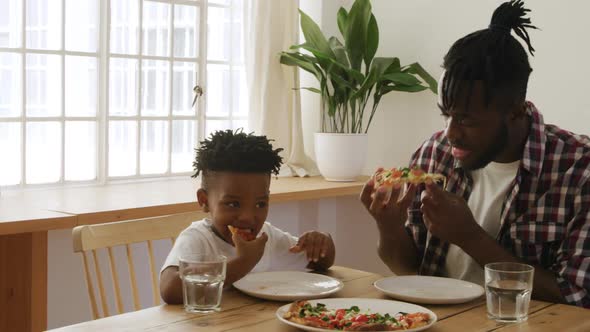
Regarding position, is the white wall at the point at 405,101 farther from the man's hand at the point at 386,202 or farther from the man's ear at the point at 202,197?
the man's hand at the point at 386,202

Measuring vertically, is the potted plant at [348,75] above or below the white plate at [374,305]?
above

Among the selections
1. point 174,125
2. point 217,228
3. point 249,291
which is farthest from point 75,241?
point 174,125

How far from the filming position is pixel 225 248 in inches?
74.1

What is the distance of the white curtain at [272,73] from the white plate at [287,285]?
2087 mm

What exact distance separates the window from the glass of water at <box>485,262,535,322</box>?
2229 millimetres

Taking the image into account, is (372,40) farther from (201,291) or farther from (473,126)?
(201,291)

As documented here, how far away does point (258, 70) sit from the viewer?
389 cm

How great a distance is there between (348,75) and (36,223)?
1747mm

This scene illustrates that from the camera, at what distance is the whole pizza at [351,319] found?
1.46 metres

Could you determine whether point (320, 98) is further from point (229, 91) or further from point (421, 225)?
point (421, 225)

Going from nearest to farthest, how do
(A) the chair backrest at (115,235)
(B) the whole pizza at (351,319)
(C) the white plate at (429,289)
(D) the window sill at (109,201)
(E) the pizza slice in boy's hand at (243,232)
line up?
(B) the whole pizza at (351,319)
(C) the white plate at (429,289)
(E) the pizza slice in boy's hand at (243,232)
(A) the chair backrest at (115,235)
(D) the window sill at (109,201)

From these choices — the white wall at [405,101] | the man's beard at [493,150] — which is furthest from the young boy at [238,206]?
the white wall at [405,101]

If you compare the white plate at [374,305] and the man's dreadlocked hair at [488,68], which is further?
the man's dreadlocked hair at [488,68]

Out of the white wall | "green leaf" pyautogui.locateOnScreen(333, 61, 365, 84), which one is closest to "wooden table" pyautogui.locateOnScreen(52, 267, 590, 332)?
the white wall
